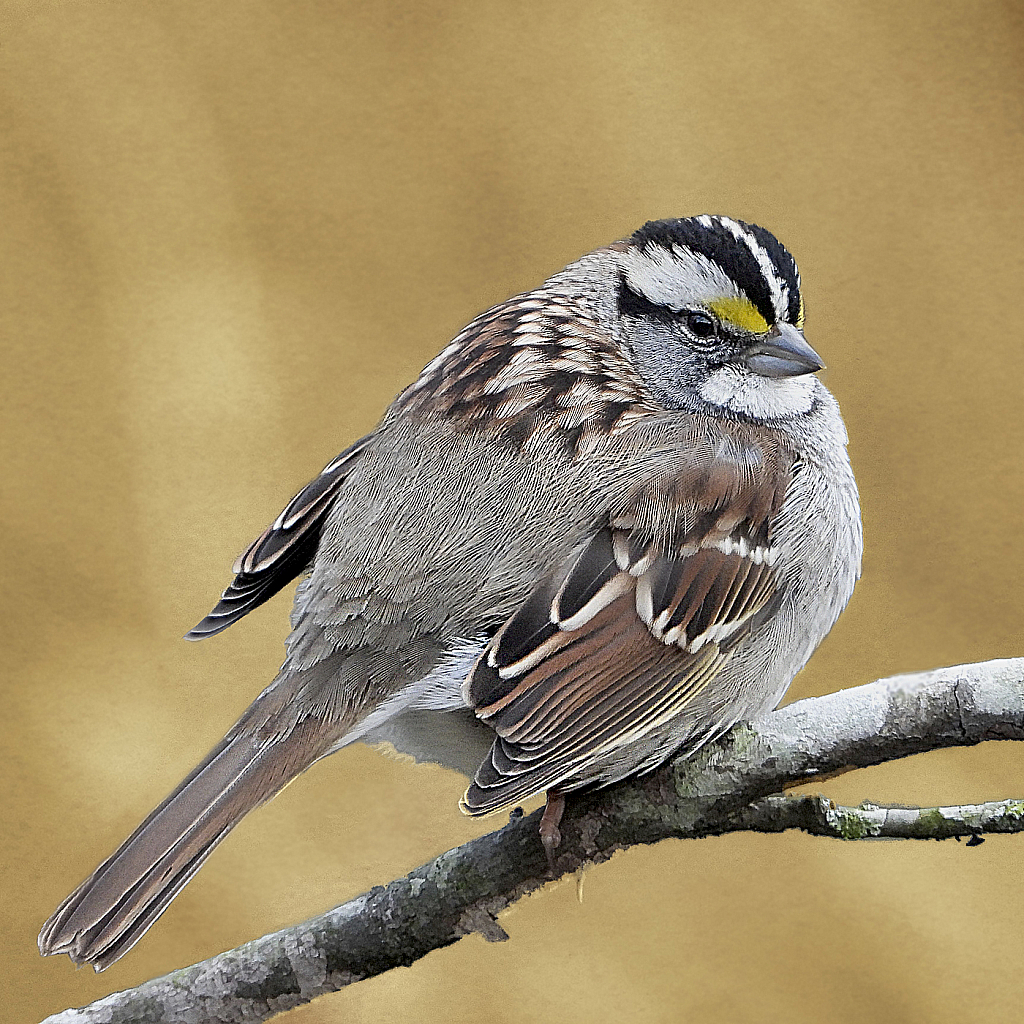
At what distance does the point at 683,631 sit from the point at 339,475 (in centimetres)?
45

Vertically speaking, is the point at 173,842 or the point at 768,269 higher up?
the point at 768,269

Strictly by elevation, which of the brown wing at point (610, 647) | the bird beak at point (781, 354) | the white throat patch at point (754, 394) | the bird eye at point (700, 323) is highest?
the bird eye at point (700, 323)

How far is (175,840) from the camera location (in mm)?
972

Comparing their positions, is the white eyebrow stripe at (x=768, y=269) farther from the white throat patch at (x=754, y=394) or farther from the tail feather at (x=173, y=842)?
the tail feather at (x=173, y=842)

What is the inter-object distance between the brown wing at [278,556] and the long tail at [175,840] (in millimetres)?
278

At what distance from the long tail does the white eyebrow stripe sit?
589mm

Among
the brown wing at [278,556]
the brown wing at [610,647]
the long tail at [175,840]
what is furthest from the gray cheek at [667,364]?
the long tail at [175,840]

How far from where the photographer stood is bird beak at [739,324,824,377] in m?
1.15

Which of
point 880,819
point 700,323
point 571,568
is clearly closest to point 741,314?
point 700,323

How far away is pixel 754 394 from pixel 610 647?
31 cm

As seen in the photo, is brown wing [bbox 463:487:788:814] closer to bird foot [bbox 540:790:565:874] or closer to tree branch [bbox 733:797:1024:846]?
bird foot [bbox 540:790:565:874]

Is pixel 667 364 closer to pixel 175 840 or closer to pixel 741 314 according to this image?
pixel 741 314

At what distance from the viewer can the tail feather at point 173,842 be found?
0.94 metres

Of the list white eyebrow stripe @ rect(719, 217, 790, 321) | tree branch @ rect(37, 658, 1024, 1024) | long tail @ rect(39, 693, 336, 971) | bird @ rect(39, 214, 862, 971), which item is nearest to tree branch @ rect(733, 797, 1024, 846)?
tree branch @ rect(37, 658, 1024, 1024)
